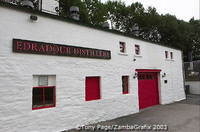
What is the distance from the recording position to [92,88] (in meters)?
8.85

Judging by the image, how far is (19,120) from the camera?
6113 millimetres

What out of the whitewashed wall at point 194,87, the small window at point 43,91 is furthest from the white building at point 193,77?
the small window at point 43,91

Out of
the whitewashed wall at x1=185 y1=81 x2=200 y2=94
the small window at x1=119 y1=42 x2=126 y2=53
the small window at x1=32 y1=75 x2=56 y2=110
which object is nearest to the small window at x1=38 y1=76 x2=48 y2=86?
the small window at x1=32 y1=75 x2=56 y2=110

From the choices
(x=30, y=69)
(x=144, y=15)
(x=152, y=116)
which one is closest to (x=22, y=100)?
(x=30, y=69)

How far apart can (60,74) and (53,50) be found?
1.12 metres

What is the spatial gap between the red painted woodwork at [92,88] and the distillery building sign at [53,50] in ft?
4.21

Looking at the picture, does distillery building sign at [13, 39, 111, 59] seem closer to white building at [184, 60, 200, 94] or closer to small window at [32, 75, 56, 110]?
small window at [32, 75, 56, 110]

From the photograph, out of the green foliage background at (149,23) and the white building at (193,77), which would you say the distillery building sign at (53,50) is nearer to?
the white building at (193,77)

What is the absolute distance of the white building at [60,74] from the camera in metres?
6.11

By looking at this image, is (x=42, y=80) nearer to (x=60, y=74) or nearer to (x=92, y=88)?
(x=60, y=74)

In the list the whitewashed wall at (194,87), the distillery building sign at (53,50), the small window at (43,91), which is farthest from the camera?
the whitewashed wall at (194,87)

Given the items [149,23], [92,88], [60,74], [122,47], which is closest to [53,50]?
[60,74]

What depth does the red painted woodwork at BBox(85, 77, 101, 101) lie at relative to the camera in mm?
8625

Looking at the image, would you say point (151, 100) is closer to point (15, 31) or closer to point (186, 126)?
point (186, 126)
